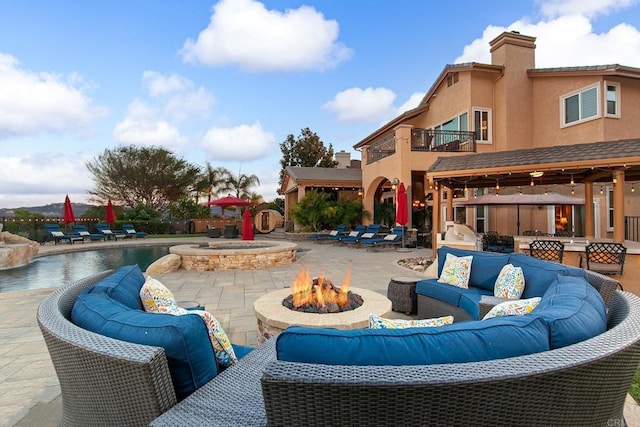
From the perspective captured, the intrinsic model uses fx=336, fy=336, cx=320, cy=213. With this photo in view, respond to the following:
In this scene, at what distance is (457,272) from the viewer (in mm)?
5090

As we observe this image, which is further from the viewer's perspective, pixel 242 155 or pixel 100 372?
pixel 242 155

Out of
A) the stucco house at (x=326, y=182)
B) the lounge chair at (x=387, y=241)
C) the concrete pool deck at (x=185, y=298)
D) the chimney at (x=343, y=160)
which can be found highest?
the chimney at (x=343, y=160)

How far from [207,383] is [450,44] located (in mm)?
18896

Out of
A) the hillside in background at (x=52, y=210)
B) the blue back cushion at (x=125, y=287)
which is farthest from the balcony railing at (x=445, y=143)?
the hillside in background at (x=52, y=210)

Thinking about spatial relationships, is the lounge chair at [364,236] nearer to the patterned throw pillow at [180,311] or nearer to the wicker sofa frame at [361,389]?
the patterned throw pillow at [180,311]

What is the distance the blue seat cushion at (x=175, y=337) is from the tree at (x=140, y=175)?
104ft

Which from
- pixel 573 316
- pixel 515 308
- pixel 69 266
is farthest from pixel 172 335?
pixel 69 266

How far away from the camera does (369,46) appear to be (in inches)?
594

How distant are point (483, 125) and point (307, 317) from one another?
574 inches

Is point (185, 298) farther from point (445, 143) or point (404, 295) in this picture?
point (445, 143)

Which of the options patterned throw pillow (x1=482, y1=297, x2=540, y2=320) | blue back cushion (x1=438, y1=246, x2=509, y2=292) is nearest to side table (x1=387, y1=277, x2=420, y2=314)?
blue back cushion (x1=438, y1=246, x2=509, y2=292)

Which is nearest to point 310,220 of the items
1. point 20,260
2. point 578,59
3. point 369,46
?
point 369,46

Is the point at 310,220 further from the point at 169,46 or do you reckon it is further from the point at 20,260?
the point at 20,260

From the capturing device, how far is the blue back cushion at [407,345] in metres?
1.37
